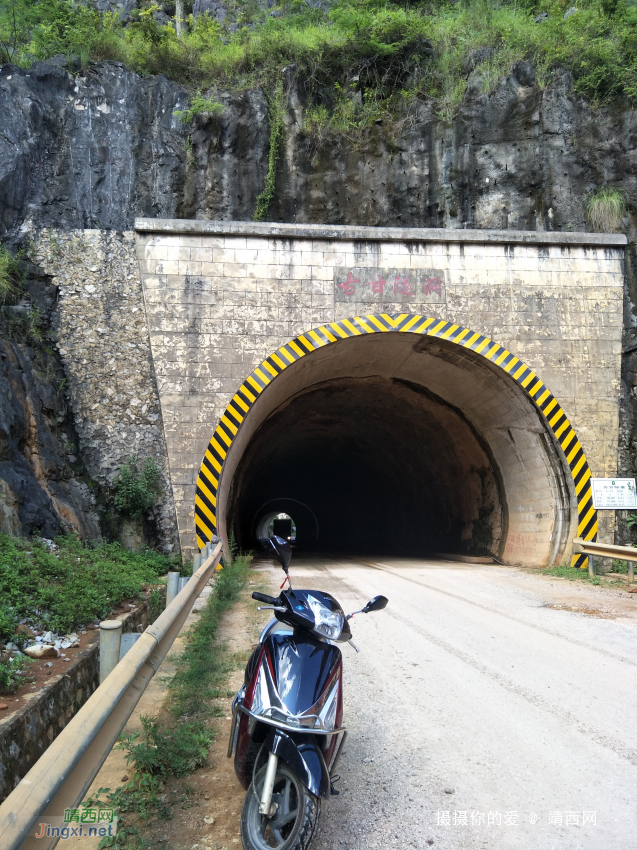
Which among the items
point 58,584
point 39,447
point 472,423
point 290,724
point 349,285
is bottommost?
point 290,724

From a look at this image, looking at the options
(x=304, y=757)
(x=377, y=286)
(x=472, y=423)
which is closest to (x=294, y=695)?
(x=304, y=757)

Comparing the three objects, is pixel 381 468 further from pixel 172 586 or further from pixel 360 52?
pixel 172 586

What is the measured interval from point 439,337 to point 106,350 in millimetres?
5504

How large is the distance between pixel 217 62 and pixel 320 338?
725cm

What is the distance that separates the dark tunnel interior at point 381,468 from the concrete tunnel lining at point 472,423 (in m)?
0.07

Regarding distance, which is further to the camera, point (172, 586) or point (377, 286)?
point (377, 286)

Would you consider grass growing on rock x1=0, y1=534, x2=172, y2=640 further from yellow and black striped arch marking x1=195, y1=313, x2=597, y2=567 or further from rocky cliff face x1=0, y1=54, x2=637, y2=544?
rocky cliff face x1=0, y1=54, x2=637, y2=544

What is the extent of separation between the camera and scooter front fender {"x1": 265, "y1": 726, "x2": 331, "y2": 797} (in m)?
2.13

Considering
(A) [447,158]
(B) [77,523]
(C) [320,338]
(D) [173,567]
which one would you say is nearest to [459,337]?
(C) [320,338]

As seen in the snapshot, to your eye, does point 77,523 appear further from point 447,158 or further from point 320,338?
point 447,158

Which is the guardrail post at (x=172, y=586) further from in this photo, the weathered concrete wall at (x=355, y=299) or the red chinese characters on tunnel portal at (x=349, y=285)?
the red chinese characters on tunnel portal at (x=349, y=285)

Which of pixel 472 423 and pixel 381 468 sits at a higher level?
pixel 472 423

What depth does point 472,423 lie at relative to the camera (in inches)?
498

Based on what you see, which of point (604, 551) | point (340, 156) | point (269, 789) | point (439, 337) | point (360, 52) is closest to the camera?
point (269, 789)
